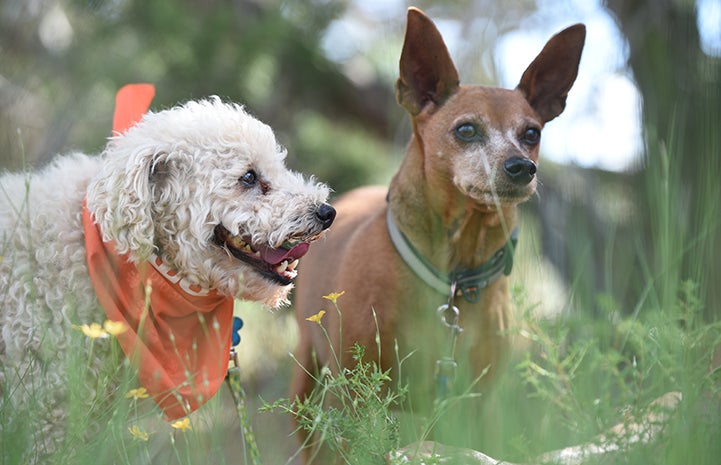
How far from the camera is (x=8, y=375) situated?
2.61 metres

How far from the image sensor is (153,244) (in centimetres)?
287

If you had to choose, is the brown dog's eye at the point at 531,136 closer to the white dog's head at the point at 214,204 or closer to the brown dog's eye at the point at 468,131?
the brown dog's eye at the point at 468,131

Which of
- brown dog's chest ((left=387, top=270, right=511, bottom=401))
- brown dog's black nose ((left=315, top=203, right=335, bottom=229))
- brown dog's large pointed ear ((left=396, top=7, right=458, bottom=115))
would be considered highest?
brown dog's large pointed ear ((left=396, top=7, right=458, bottom=115))

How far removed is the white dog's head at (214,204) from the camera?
2861 mm

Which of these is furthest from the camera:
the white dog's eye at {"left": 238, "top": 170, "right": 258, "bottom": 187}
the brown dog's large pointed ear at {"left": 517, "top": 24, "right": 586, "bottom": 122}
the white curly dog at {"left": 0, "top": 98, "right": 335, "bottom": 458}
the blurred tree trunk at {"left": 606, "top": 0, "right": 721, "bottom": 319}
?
the blurred tree trunk at {"left": 606, "top": 0, "right": 721, "bottom": 319}

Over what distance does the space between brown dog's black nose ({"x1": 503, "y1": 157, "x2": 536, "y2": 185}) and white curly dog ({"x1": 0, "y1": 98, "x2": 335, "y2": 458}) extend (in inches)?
31.2

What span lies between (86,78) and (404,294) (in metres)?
3.86

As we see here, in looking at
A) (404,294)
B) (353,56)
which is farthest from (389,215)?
(353,56)

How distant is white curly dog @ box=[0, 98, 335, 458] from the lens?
2764 mm

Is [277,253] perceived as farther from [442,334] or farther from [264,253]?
[442,334]

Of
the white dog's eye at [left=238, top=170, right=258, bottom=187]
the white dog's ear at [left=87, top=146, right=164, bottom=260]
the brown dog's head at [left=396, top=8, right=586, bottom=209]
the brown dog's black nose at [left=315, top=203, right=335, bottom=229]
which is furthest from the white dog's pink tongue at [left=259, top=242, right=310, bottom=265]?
the brown dog's head at [left=396, top=8, right=586, bottom=209]

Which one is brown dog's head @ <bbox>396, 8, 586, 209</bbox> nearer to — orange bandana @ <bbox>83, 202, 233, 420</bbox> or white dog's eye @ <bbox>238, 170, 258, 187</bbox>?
white dog's eye @ <bbox>238, 170, 258, 187</bbox>

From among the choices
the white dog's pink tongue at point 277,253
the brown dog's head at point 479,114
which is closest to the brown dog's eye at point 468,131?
the brown dog's head at point 479,114

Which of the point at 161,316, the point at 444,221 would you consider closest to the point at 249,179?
the point at 161,316
